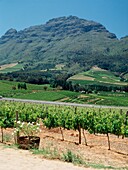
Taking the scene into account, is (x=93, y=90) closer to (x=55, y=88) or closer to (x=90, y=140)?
(x=55, y=88)

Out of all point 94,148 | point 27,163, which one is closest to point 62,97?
point 94,148

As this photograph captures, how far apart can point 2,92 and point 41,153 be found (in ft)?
328

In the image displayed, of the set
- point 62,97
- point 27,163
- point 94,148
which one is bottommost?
point 62,97

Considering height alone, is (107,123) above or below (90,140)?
above

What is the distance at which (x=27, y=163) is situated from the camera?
14.5 m

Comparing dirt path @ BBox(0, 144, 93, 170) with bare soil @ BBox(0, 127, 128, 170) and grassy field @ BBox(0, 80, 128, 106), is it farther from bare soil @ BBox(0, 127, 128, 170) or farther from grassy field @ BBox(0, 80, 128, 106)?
grassy field @ BBox(0, 80, 128, 106)

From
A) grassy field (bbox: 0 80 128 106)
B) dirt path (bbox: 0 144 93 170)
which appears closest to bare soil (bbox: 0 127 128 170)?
dirt path (bbox: 0 144 93 170)

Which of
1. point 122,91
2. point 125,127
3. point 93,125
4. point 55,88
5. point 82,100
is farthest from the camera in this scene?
point 122,91

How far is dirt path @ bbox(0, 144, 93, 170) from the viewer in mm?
13734

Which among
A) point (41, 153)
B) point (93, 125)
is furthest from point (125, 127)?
point (41, 153)

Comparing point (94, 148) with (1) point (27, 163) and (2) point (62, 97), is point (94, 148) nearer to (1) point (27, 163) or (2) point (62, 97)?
(1) point (27, 163)

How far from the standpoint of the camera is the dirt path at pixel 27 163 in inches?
541

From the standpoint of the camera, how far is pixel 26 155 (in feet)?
54.0

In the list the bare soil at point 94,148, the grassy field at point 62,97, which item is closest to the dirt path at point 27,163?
the bare soil at point 94,148
